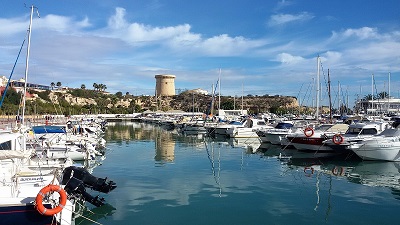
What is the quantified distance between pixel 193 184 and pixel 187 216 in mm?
4746

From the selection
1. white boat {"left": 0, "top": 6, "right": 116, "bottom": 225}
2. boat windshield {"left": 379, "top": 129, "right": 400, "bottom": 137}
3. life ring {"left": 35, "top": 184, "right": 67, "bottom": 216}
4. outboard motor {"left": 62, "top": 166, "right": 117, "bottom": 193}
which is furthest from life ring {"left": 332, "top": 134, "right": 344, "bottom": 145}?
life ring {"left": 35, "top": 184, "right": 67, "bottom": 216}

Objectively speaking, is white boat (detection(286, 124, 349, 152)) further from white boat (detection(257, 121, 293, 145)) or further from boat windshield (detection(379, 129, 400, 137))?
boat windshield (detection(379, 129, 400, 137))

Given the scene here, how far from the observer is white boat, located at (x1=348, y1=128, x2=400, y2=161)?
22.7 metres

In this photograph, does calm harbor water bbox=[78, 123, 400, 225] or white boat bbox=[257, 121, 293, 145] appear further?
white boat bbox=[257, 121, 293, 145]

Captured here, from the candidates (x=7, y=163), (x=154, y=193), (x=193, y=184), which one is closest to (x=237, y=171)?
(x=193, y=184)

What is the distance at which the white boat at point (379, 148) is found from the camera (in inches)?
894

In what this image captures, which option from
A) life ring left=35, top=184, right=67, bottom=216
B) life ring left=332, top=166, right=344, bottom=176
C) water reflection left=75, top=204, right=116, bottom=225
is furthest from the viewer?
life ring left=332, top=166, right=344, bottom=176

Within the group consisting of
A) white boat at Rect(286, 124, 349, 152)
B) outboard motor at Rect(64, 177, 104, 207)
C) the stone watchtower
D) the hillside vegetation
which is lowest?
outboard motor at Rect(64, 177, 104, 207)

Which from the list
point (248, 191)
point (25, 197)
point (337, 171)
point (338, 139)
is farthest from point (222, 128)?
point (25, 197)

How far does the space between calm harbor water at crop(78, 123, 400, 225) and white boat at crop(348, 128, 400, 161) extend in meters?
0.46

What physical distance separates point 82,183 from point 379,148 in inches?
707

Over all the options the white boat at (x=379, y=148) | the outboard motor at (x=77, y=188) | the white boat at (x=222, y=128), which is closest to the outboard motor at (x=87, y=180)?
the outboard motor at (x=77, y=188)

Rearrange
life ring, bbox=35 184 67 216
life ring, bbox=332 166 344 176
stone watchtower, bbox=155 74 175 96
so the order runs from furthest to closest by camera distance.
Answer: stone watchtower, bbox=155 74 175 96 < life ring, bbox=332 166 344 176 < life ring, bbox=35 184 67 216

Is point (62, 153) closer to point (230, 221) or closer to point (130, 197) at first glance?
point (130, 197)
